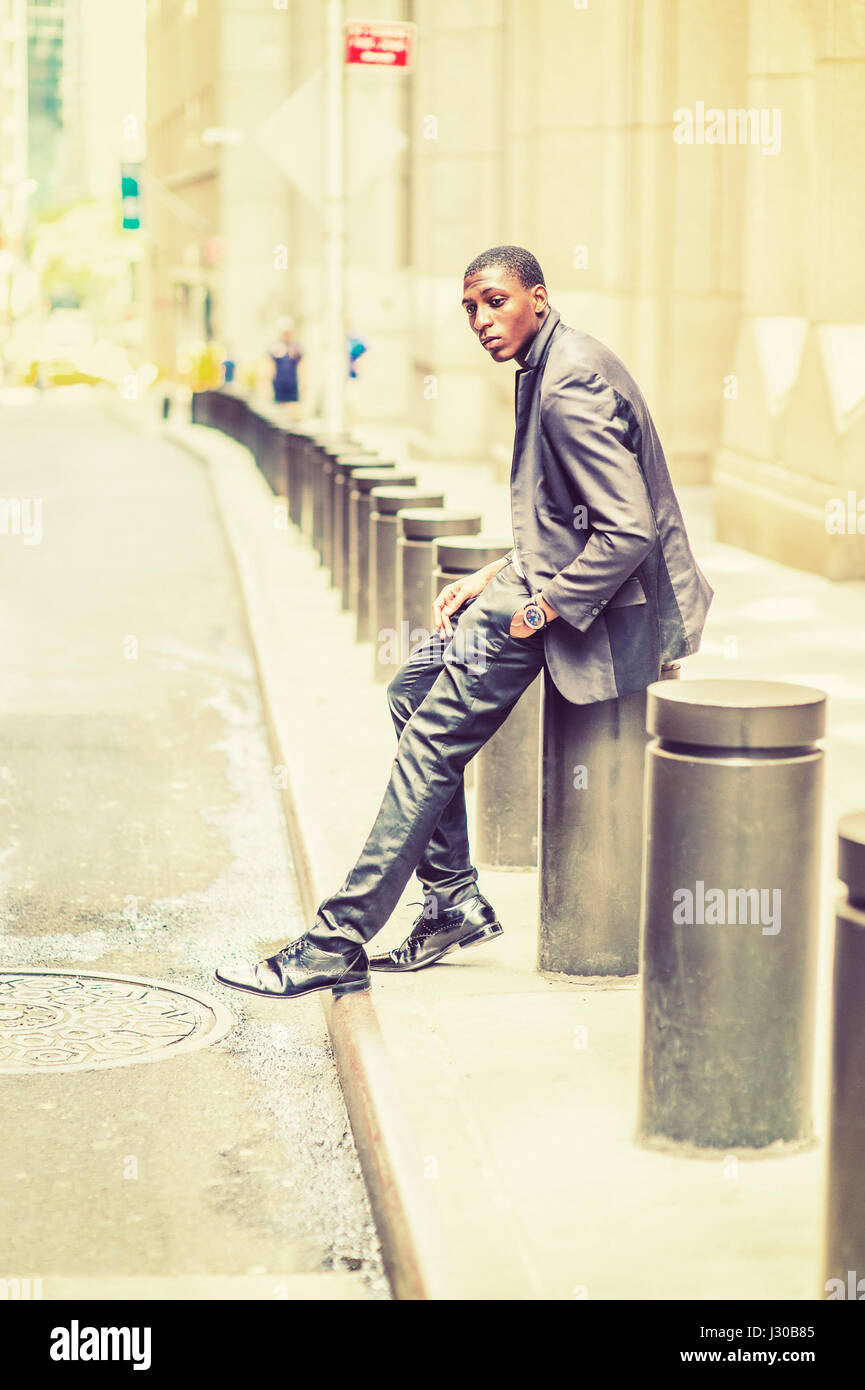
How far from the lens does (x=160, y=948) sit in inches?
246

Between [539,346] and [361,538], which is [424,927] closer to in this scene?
[539,346]

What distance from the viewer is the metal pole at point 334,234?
19.4 m

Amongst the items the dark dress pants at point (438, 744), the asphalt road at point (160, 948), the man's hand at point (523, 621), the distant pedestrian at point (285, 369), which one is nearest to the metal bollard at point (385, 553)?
the asphalt road at point (160, 948)

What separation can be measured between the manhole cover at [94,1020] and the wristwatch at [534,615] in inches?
55.4

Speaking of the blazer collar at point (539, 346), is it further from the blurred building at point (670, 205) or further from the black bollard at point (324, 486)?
the black bollard at point (324, 486)

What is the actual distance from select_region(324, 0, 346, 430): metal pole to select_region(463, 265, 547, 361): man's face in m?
14.7

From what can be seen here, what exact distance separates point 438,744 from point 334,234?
15.1m

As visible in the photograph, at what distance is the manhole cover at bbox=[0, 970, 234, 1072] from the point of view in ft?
17.2

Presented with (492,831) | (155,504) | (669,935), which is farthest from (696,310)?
(669,935)

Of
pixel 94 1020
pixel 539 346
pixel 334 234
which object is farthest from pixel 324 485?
pixel 539 346

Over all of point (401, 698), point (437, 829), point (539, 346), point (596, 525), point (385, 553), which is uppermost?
point (539, 346)

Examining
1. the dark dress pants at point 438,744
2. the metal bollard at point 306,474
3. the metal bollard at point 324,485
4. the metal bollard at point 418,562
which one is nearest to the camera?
the dark dress pants at point 438,744
